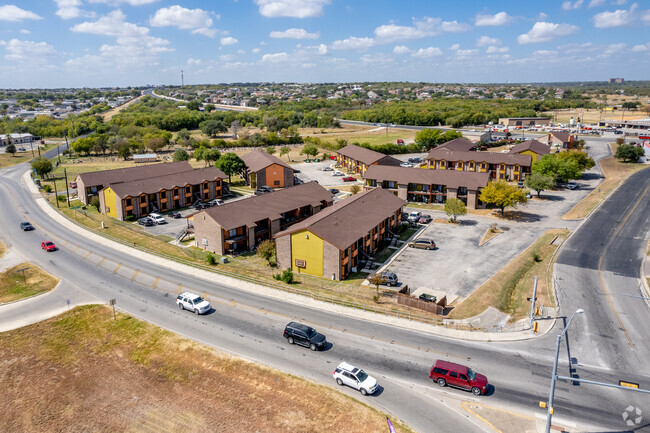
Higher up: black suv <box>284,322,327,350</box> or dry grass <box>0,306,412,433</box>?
black suv <box>284,322,327,350</box>

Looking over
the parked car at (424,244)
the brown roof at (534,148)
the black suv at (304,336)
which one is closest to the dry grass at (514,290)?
the parked car at (424,244)

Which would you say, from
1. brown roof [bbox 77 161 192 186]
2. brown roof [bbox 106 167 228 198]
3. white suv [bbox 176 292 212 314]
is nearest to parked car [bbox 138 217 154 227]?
brown roof [bbox 106 167 228 198]

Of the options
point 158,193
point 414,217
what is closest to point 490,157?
point 414,217

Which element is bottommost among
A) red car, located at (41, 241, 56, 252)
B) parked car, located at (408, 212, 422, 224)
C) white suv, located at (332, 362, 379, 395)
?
white suv, located at (332, 362, 379, 395)

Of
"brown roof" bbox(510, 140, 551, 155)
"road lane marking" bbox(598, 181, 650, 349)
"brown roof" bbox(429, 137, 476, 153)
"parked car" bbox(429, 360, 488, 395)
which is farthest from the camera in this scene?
"brown roof" bbox(429, 137, 476, 153)

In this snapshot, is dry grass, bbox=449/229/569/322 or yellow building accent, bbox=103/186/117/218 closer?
dry grass, bbox=449/229/569/322

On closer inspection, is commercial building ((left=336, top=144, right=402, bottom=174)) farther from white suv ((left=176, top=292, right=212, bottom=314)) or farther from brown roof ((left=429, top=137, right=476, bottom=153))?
white suv ((left=176, top=292, right=212, bottom=314))
